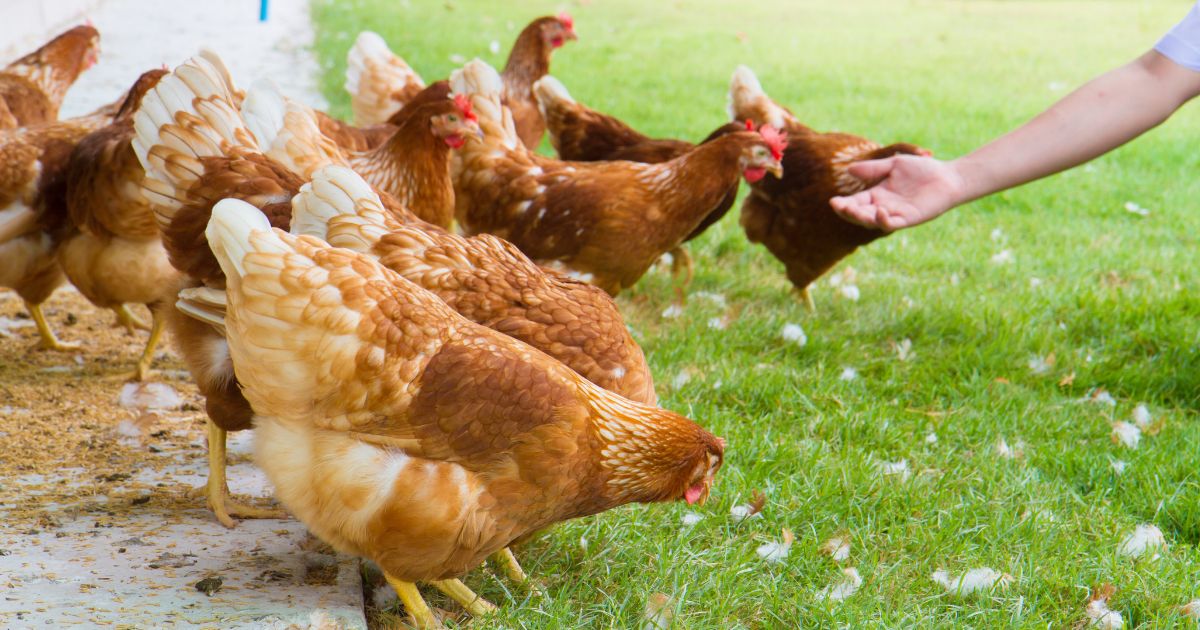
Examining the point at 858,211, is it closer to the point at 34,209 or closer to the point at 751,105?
the point at 751,105

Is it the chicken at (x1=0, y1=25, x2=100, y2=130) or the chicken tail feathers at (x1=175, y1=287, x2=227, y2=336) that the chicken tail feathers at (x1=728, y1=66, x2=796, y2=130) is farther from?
the chicken tail feathers at (x1=175, y1=287, x2=227, y2=336)

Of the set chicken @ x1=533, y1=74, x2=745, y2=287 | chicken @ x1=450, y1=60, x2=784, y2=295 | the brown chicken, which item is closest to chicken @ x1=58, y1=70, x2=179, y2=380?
the brown chicken

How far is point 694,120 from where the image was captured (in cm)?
823

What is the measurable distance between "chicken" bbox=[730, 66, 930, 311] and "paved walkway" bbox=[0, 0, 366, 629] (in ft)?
8.45

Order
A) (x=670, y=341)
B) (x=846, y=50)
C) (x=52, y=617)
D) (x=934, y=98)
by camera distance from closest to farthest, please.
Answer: (x=52, y=617)
(x=670, y=341)
(x=934, y=98)
(x=846, y=50)

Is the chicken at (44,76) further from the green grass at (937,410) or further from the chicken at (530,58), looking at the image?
the green grass at (937,410)

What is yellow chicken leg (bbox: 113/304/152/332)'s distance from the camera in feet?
13.4

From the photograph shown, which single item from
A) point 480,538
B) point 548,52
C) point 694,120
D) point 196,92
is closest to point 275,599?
point 480,538

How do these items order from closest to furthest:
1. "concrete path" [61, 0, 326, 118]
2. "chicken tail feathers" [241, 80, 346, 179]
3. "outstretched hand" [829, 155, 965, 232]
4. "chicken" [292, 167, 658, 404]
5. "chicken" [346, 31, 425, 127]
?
"chicken" [292, 167, 658, 404] → "chicken tail feathers" [241, 80, 346, 179] → "outstretched hand" [829, 155, 965, 232] → "chicken" [346, 31, 425, 127] → "concrete path" [61, 0, 326, 118]

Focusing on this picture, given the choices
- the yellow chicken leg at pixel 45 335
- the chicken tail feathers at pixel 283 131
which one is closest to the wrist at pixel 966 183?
the chicken tail feathers at pixel 283 131

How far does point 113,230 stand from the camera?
11.7 feet

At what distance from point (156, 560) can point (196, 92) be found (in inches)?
47.8

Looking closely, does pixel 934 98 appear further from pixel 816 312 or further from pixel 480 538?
pixel 480 538

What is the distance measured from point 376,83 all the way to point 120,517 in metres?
3.53
